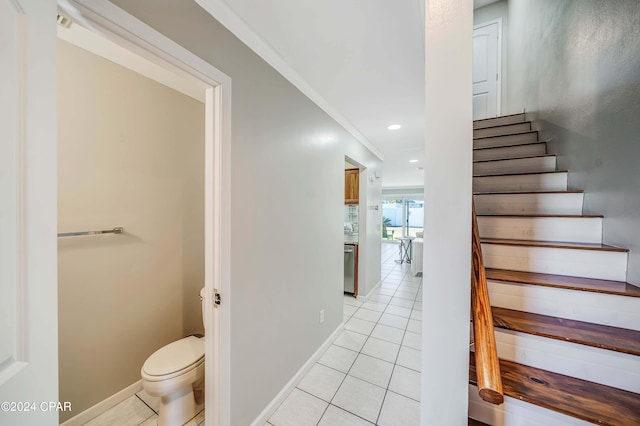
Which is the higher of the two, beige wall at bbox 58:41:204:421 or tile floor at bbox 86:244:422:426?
beige wall at bbox 58:41:204:421

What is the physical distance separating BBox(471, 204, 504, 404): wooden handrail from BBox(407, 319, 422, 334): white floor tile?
2.18 m

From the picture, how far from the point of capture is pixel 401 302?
355 cm

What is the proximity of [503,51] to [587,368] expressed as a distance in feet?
13.9

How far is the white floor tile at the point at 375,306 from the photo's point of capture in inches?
130

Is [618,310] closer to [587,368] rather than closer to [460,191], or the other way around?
[587,368]

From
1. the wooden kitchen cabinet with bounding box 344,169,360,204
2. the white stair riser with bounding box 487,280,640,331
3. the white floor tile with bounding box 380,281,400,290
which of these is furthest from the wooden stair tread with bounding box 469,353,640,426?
the white floor tile with bounding box 380,281,400,290

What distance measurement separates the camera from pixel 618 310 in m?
1.10

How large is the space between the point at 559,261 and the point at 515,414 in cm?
98

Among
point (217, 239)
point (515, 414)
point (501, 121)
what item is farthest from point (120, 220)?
point (501, 121)

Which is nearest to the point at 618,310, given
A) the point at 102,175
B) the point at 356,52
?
the point at 356,52

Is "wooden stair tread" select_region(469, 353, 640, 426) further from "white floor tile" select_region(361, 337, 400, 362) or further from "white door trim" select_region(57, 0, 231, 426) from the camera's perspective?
"white floor tile" select_region(361, 337, 400, 362)

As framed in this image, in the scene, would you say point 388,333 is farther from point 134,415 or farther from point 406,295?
point 134,415

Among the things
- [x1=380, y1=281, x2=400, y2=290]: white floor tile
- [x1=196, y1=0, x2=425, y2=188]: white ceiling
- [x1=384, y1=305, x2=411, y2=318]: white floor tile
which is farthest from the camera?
[x1=380, y1=281, x2=400, y2=290]: white floor tile

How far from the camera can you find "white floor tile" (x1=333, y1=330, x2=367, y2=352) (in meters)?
2.39
